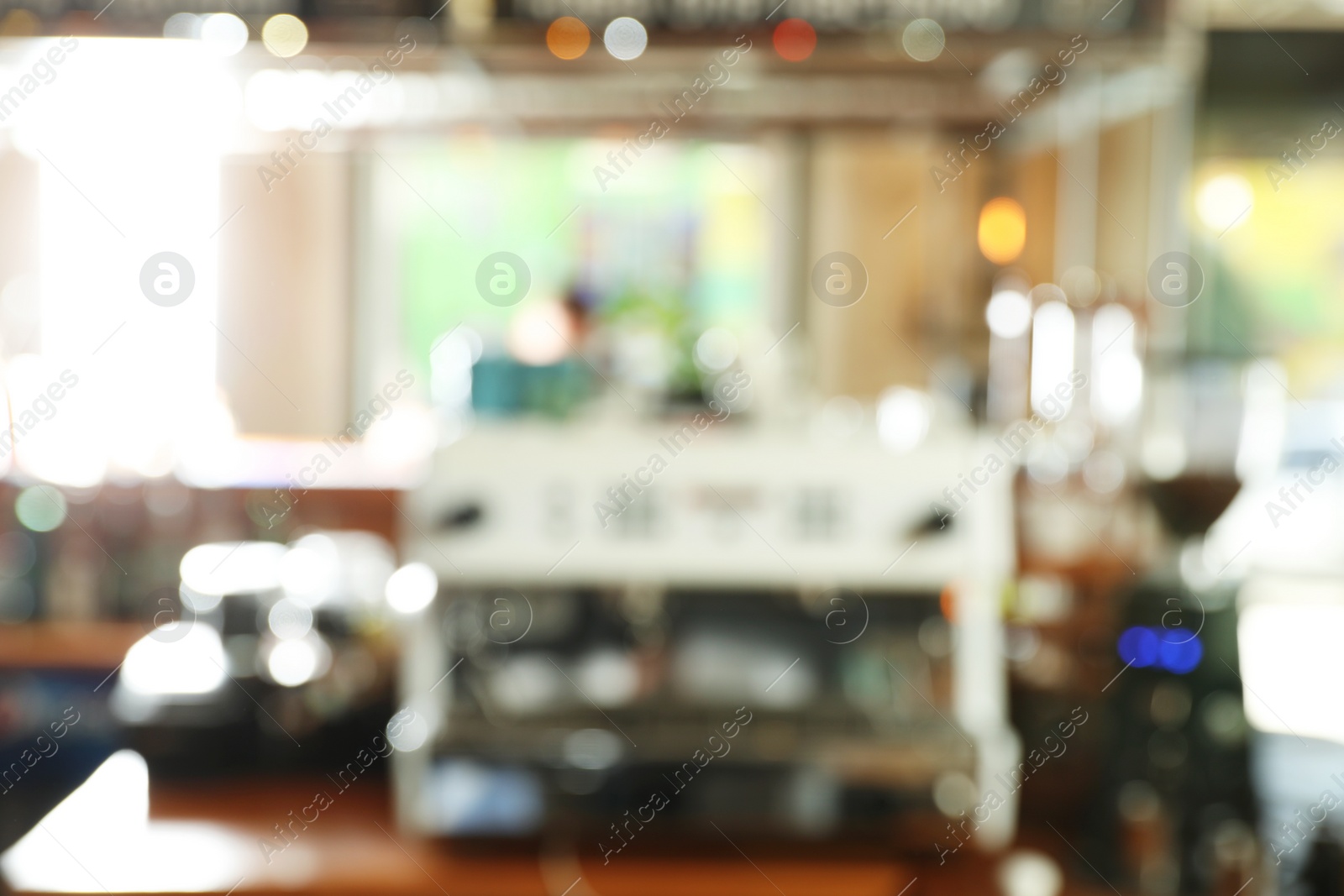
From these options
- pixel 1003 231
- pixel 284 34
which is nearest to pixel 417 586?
pixel 284 34

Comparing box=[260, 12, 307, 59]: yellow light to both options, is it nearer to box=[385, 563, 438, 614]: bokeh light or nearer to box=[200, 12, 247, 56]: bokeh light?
box=[200, 12, 247, 56]: bokeh light

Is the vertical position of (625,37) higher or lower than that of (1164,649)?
higher

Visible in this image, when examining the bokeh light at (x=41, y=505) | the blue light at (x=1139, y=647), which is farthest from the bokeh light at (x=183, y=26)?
the blue light at (x=1139, y=647)

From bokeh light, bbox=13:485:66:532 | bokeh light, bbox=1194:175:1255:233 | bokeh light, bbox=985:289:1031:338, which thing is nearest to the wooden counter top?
bokeh light, bbox=13:485:66:532

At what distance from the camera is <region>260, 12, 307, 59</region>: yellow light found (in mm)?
1057

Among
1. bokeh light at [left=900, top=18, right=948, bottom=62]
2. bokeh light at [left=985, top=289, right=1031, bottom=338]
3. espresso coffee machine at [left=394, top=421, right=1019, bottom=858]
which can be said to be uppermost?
bokeh light at [left=900, top=18, right=948, bottom=62]

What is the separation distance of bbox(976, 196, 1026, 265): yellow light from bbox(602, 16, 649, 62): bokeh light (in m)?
1.32

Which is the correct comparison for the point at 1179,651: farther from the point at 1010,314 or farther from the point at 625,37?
the point at 1010,314

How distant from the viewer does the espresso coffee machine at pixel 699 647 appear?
1.05 m

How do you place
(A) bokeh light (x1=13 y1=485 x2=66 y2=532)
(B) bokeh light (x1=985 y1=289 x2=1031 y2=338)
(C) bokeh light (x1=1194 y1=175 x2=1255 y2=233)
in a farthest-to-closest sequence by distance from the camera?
(C) bokeh light (x1=1194 y1=175 x2=1255 y2=233), (B) bokeh light (x1=985 y1=289 x2=1031 y2=338), (A) bokeh light (x1=13 y1=485 x2=66 y2=532)

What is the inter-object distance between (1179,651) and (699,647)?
0.45m

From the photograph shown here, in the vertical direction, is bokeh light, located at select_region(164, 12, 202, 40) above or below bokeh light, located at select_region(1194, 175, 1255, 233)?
above

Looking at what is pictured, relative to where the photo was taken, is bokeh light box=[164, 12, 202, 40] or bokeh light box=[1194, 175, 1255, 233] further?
bokeh light box=[1194, 175, 1255, 233]

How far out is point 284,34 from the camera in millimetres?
1060
